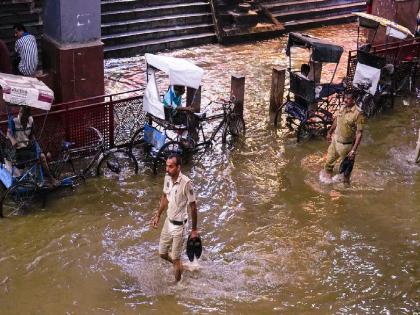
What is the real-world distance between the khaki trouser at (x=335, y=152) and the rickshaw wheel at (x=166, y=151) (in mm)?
2686

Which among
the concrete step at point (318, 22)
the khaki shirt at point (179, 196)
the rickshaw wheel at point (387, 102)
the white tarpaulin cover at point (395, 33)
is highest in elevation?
the white tarpaulin cover at point (395, 33)

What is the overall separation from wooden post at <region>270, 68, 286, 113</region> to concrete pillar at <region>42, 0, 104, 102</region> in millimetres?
4007

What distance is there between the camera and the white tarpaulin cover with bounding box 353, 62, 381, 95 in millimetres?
13469

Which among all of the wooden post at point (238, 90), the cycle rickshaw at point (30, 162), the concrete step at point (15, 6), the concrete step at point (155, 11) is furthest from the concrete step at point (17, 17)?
the wooden post at point (238, 90)

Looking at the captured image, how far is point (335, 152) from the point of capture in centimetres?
1066

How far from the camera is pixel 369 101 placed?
45.4 feet

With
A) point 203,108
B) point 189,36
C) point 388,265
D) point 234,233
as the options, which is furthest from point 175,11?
point 388,265

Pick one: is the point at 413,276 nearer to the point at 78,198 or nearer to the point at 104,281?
the point at 104,281

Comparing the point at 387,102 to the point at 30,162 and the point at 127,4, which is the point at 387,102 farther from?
the point at 30,162

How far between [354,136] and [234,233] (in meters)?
2.92

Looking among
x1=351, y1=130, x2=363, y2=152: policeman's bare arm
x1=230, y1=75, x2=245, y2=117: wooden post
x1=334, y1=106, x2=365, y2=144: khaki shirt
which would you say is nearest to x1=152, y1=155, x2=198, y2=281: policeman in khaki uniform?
x1=351, y1=130, x2=363, y2=152: policeman's bare arm

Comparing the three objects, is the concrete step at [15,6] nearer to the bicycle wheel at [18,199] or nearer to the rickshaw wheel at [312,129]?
the bicycle wheel at [18,199]

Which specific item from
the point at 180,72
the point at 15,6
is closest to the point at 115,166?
the point at 180,72

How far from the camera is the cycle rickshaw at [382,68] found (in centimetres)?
1359
